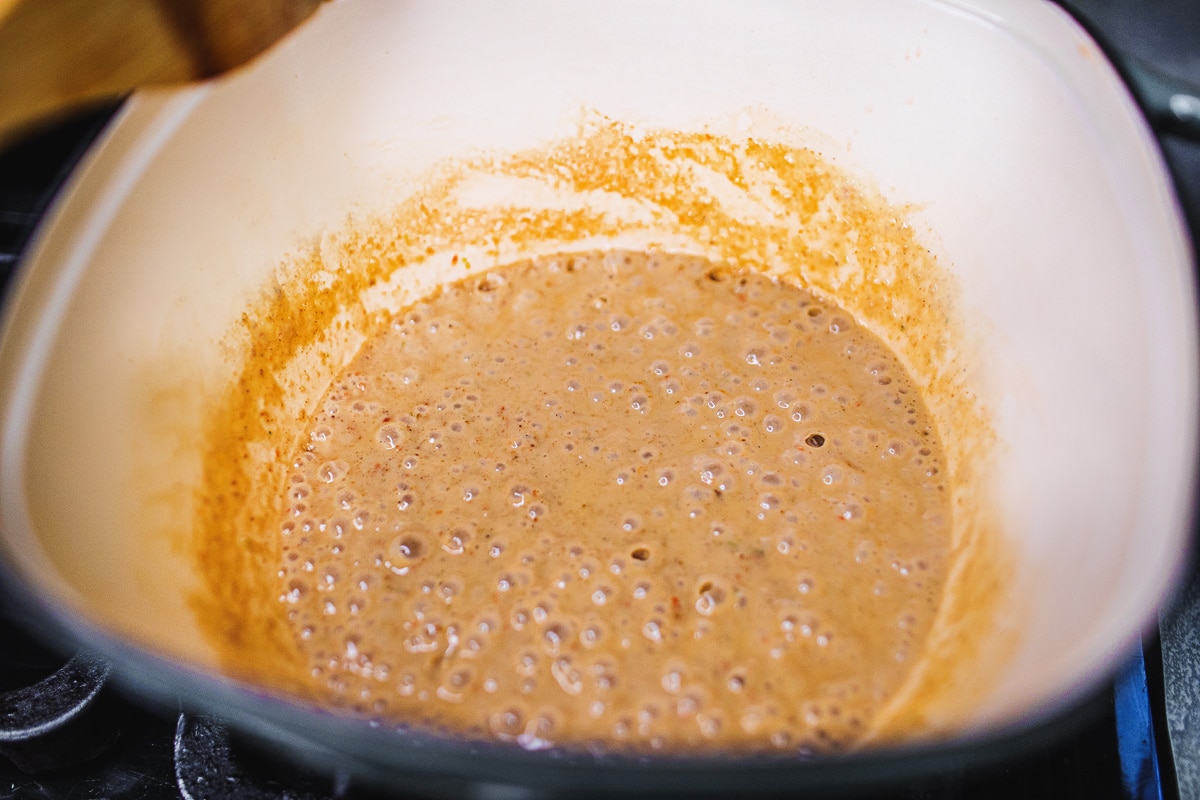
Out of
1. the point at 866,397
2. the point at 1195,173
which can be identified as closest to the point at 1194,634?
the point at 866,397

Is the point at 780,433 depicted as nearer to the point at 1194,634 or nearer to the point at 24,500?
the point at 1194,634

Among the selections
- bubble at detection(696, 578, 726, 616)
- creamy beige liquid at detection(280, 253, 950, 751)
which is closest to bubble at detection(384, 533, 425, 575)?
creamy beige liquid at detection(280, 253, 950, 751)

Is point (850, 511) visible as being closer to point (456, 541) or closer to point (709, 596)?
point (709, 596)

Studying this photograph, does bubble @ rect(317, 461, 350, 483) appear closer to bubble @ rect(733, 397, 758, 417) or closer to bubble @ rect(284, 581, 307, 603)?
bubble @ rect(284, 581, 307, 603)

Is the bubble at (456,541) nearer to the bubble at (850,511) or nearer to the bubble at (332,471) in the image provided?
the bubble at (332,471)

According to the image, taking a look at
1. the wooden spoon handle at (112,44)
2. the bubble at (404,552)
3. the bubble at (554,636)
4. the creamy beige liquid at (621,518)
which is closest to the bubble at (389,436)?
the creamy beige liquid at (621,518)

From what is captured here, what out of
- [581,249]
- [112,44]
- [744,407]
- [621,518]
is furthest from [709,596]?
[112,44]
